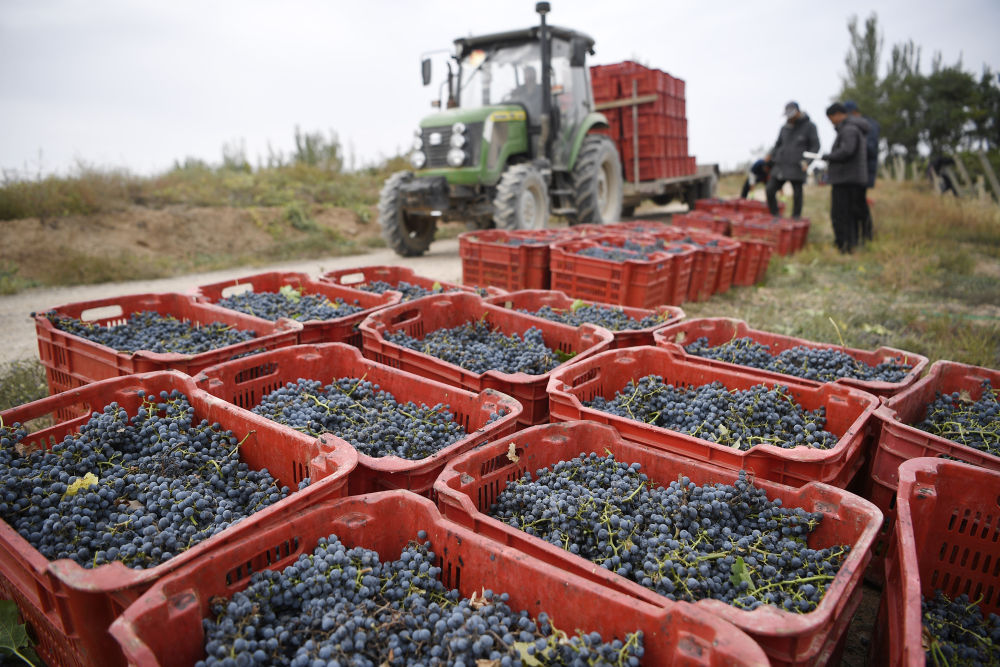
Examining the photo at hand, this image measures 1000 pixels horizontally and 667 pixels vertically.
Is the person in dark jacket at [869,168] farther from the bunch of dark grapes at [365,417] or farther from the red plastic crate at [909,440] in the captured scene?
the bunch of dark grapes at [365,417]

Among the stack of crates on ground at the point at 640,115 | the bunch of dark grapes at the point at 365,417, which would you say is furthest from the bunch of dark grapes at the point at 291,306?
the stack of crates on ground at the point at 640,115

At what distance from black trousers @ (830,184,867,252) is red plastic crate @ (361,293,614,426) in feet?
22.0

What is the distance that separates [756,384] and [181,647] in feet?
7.53

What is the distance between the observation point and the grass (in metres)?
4.66

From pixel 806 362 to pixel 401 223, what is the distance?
22.2 ft

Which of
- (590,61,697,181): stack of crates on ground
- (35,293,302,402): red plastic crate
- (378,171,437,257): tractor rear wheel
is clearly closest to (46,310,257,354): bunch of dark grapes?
(35,293,302,402): red plastic crate

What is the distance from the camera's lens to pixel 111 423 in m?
2.12

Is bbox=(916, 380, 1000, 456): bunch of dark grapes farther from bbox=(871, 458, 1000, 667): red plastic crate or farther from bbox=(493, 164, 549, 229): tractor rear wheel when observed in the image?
bbox=(493, 164, 549, 229): tractor rear wheel

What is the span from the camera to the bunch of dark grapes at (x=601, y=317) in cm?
344

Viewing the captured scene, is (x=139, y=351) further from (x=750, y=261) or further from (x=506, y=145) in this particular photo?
(x=506, y=145)

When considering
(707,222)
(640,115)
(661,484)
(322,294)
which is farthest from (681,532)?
(640,115)

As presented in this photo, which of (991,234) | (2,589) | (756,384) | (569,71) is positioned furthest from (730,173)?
(2,589)

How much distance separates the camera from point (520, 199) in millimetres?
7719

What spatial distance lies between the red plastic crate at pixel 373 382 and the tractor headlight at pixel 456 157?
18.2 feet
